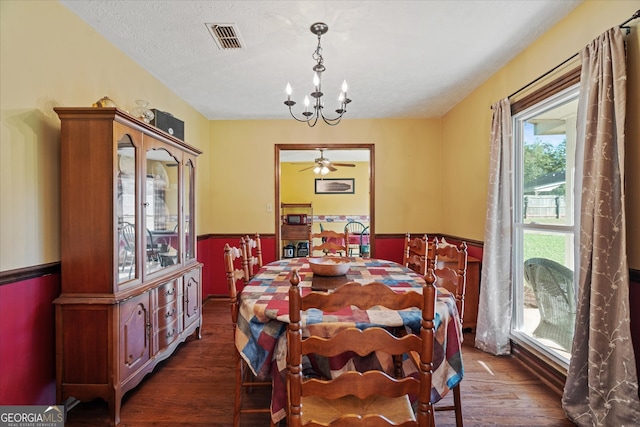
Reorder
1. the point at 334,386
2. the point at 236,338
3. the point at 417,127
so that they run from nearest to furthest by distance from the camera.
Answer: the point at 334,386
the point at 236,338
the point at 417,127

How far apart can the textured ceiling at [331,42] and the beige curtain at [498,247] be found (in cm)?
64

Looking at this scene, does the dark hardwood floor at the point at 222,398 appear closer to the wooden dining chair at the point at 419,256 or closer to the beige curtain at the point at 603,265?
the beige curtain at the point at 603,265

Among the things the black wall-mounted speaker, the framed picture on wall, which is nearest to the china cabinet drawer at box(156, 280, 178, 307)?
the black wall-mounted speaker

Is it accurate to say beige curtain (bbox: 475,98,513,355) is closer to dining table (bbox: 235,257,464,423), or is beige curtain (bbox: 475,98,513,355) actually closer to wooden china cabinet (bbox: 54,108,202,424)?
dining table (bbox: 235,257,464,423)

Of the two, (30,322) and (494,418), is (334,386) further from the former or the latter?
(30,322)

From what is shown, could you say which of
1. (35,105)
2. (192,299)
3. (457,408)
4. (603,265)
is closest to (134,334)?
(192,299)

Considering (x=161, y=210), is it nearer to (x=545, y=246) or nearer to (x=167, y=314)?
(x=167, y=314)

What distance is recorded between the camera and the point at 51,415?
170cm

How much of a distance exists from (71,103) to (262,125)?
235 cm

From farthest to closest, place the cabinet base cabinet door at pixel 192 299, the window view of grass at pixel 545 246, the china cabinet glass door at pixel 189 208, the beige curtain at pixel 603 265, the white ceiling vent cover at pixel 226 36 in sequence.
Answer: the china cabinet glass door at pixel 189 208
the cabinet base cabinet door at pixel 192 299
the window view of grass at pixel 545 246
the white ceiling vent cover at pixel 226 36
the beige curtain at pixel 603 265

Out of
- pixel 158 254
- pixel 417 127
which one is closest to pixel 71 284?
pixel 158 254

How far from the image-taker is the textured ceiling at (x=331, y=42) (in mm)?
1872

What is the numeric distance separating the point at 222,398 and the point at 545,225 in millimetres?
2592

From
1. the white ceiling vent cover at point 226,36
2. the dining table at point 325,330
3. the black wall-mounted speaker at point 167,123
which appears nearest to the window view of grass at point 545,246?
the dining table at point 325,330
